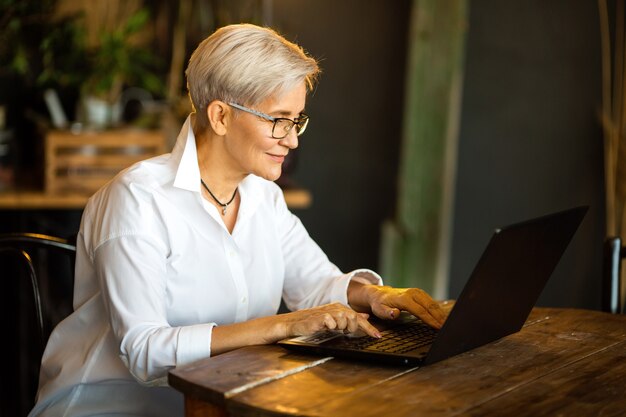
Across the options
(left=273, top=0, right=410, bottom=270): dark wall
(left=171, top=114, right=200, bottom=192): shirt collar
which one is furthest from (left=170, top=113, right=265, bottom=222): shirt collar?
(left=273, top=0, right=410, bottom=270): dark wall

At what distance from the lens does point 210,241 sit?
1990 mm

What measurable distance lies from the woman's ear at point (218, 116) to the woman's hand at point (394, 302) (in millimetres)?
470

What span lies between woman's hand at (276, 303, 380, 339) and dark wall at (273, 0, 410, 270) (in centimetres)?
288

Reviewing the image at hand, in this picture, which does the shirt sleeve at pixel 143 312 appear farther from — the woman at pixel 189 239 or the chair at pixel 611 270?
the chair at pixel 611 270

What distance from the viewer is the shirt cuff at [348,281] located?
84.5 inches

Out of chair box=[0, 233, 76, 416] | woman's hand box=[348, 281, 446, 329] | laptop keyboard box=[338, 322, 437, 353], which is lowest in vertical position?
chair box=[0, 233, 76, 416]

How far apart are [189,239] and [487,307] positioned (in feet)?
2.12

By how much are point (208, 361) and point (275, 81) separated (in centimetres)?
62

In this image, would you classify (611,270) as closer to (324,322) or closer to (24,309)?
(324,322)

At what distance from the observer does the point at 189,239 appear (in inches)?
76.9

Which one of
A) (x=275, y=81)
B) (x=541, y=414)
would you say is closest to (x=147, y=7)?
(x=275, y=81)

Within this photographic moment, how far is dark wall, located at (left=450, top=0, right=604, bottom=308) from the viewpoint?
156 inches

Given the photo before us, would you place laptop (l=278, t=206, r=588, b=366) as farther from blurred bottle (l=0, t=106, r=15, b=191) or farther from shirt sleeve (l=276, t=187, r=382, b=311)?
blurred bottle (l=0, t=106, r=15, b=191)

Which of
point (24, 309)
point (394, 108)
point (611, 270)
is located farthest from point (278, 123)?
point (394, 108)
